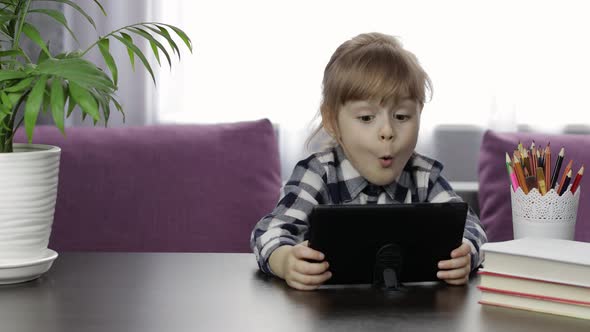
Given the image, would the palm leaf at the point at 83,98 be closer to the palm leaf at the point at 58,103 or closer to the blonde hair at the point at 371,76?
the palm leaf at the point at 58,103

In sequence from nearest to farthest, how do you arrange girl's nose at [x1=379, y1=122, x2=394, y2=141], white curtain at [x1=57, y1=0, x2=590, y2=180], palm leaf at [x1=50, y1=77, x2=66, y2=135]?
palm leaf at [x1=50, y1=77, x2=66, y2=135], girl's nose at [x1=379, y1=122, x2=394, y2=141], white curtain at [x1=57, y1=0, x2=590, y2=180]

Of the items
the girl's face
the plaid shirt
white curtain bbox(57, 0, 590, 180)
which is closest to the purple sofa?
the plaid shirt

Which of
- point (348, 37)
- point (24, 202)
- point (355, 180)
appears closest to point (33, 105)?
point (24, 202)

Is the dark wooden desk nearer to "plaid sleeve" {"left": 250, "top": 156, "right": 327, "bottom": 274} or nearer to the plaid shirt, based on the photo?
"plaid sleeve" {"left": 250, "top": 156, "right": 327, "bottom": 274}

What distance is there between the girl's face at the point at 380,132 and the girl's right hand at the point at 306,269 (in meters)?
0.25

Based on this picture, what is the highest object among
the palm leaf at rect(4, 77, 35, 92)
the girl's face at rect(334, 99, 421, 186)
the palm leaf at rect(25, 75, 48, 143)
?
the palm leaf at rect(4, 77, 35, 92)

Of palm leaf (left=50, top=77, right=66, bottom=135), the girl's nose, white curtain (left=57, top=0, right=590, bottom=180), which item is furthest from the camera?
white curtain (left=57, top=0, right=590, bottom=180)

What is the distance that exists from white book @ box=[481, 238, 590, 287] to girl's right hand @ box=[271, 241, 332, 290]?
0.22m

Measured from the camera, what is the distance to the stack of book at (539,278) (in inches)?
40.9

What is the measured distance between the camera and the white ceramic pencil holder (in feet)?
4.19

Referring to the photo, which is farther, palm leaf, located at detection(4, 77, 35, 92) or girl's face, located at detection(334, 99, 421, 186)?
girl's face, located at detection(334, 99, 421, 186)

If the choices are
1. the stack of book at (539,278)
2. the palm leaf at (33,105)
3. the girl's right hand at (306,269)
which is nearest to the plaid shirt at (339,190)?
the girl's right hand at (306,269)

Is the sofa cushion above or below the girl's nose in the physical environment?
below

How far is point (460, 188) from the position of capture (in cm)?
221
